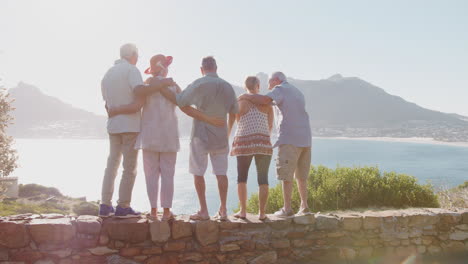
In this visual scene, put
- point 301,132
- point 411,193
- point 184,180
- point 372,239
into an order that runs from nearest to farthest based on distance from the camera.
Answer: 1. point 301,132
2. point 372,239
3. point 411,193
4. point 184,180

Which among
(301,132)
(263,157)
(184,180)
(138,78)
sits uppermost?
(138,78)

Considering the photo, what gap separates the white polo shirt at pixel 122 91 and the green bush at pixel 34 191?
4262cm

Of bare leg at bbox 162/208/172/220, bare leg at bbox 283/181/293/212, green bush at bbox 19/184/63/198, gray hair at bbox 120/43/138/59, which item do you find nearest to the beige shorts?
bare leg at bbox 162/208/172/220

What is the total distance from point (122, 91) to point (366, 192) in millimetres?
6384

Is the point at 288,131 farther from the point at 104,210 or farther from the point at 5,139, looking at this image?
the point at 5,139

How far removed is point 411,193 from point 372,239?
3.05m

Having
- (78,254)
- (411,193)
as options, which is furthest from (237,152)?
(411,193)

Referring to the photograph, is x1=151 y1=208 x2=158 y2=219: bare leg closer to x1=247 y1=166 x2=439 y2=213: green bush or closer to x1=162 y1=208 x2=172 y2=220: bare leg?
x1=162 y1=208 x2=172 y2=220: bare leg

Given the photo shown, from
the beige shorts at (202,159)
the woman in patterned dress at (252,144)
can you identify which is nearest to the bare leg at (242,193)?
the woman in patterned dress at (252,144)

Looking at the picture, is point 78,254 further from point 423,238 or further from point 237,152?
point 423,238

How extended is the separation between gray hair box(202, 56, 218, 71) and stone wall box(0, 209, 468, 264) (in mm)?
2118

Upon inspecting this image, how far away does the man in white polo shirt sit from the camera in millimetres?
4500

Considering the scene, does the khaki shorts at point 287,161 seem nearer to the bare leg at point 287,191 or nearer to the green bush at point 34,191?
the bare leg at point 287,191

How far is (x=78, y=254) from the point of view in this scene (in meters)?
4.32
